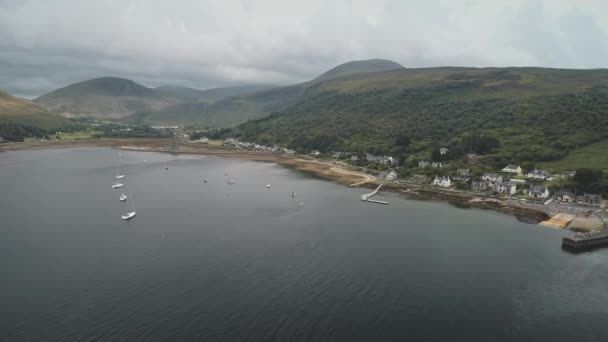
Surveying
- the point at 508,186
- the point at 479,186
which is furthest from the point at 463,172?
the point at 508,186

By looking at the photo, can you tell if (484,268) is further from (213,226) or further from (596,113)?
(596,113)

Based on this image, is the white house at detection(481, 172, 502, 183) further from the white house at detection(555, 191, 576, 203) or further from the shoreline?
the white house at detection(555, 191, 576, 203)

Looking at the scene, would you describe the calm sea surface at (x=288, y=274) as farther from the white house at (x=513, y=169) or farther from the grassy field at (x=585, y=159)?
the grassy field at (x=585, y=159)

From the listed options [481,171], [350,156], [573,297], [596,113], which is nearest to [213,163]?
[350,156]

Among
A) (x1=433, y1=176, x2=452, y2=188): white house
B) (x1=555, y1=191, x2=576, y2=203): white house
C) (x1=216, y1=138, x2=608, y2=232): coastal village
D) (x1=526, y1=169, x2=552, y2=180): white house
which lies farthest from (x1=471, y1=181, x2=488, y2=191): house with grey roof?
(x1=526, y1=169, x2=552, y2=180): white house

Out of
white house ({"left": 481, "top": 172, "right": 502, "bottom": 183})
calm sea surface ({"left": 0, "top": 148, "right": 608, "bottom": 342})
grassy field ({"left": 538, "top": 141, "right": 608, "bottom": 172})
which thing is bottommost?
calm sea surface ({"left": 0, "top": 148, "right": 608, "bottom": 342})
